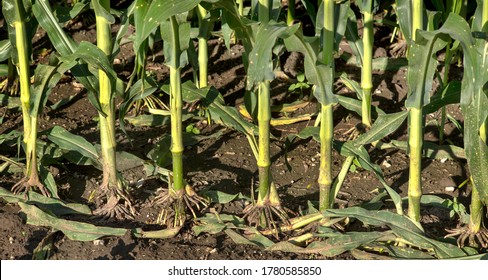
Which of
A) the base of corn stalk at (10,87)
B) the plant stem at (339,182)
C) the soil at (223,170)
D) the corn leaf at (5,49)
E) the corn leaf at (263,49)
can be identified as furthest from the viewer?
the base of corn stalk at (10,87)

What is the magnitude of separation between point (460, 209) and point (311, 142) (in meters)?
1.14

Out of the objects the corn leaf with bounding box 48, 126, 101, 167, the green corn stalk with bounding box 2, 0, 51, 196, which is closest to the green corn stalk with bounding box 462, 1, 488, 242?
the corn leaf with bounding box 48, 126, 101, 167

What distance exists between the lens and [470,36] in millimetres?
3695

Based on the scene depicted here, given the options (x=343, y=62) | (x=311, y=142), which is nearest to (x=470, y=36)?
(x=311, y=142)

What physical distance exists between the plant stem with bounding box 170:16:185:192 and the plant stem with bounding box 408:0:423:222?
101cm

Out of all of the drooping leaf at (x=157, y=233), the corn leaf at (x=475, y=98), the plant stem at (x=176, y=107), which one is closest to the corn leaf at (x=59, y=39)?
the plant stem at (x=176, y=107)

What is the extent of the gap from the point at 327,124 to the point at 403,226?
551 mm

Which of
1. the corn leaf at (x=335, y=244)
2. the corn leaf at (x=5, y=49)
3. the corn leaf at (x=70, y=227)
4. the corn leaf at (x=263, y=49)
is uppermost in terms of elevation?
the corn leaf at (x=5, y=49)

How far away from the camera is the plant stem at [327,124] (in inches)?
159

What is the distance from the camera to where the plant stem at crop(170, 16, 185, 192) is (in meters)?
4.19

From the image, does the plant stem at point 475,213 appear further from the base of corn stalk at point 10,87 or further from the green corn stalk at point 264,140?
the base of corn stalk at point 10,87

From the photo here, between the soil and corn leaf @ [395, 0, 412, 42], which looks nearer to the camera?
corn leaf @ [395, 0, 412, 42]

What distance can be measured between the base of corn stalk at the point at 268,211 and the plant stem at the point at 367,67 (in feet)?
3.18

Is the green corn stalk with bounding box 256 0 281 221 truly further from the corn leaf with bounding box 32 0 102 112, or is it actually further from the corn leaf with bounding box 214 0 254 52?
the corn leaf with bounding box 32 0 102 112
